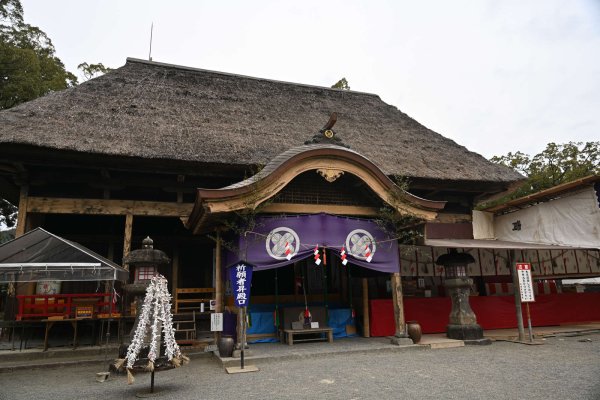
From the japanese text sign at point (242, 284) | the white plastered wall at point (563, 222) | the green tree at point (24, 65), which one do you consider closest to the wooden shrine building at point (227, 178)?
the japanese text sign at point (242, 284)

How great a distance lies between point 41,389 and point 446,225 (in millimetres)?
10278

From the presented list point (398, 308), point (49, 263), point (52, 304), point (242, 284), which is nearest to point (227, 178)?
point (242, 284)

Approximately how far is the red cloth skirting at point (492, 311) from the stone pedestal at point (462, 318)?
1.06 m

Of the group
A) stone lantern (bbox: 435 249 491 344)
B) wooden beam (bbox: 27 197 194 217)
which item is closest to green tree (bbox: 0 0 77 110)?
wooden beam (bbox: 27 197 194 217)

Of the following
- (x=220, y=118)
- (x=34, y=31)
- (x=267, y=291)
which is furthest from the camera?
(x=34, y=31)

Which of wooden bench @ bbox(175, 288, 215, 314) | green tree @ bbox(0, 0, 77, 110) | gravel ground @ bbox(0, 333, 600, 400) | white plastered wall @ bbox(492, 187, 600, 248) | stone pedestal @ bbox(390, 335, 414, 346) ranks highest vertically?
green tree @ bbox(0, 0, 77, 110)

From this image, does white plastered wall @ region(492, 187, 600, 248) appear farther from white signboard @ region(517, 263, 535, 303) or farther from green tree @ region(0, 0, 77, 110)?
green tree @ region(0, 0, 77, 110)

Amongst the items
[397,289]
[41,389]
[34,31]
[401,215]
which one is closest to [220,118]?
[401,215]

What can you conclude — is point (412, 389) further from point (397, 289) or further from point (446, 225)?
point (446, 225)

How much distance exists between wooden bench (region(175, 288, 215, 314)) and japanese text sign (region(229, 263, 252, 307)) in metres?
3.80

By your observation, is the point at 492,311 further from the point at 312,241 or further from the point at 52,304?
the point at 52,304

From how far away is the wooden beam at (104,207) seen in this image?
8.92m

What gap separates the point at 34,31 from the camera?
19234mm

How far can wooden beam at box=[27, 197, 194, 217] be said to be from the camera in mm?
8922
